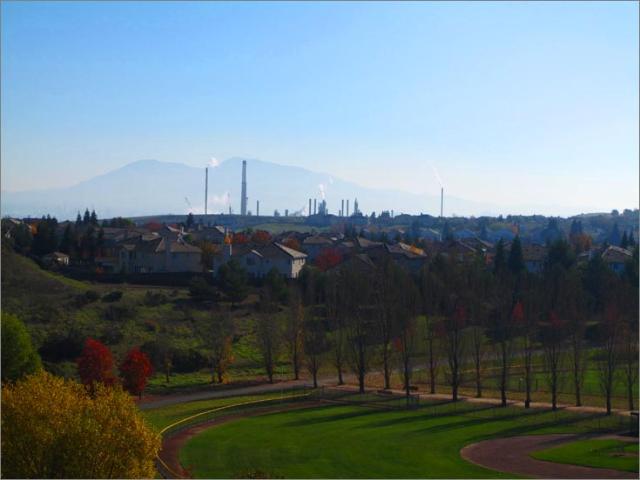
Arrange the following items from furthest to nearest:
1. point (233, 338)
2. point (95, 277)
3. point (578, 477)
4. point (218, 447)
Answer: point (95, 277) < point (233, 338) < point (218, 447) < point (578, 477)

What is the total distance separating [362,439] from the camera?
1046 inches

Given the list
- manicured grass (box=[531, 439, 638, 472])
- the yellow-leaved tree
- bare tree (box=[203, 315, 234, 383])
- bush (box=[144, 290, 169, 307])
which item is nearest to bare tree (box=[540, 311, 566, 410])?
manicured grass (box=[531, 439, 638, 472])

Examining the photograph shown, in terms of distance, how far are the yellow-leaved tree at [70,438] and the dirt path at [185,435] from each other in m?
6.69

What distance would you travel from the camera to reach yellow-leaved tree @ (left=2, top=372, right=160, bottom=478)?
1500 centimetres

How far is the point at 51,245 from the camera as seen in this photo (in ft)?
214

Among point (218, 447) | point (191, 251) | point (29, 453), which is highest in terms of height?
point (191, 251)

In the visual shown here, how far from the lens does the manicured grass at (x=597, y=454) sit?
76.4 feet

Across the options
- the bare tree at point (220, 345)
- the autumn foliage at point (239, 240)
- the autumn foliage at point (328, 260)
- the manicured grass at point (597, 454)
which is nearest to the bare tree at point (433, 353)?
the bare tree at point (220, 345)

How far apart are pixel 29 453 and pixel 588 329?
3547cm

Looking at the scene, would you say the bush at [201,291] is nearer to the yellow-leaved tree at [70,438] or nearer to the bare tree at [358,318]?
the bare tree at [358,318]

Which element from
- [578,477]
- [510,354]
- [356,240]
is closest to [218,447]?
[578,477]

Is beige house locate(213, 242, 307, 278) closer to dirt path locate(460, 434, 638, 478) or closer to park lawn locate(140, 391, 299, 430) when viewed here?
park lawn locate(140, 391, 299, 430)

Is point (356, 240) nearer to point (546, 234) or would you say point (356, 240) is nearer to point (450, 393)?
point (450, 393)

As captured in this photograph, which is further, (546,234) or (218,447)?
(546,234)
